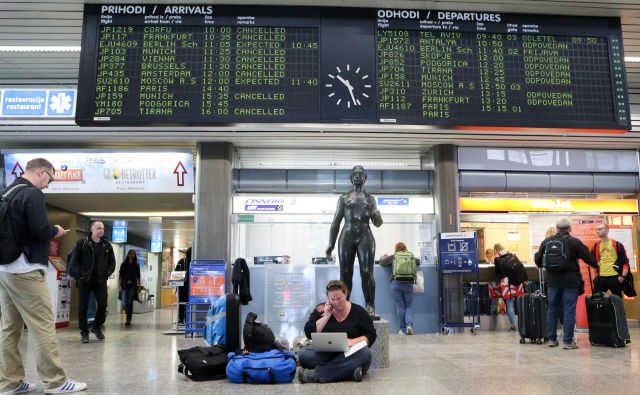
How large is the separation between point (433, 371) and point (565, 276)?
2890mm

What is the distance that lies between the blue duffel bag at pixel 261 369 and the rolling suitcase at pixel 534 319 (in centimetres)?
468

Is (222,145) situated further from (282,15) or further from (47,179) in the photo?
(47,179)

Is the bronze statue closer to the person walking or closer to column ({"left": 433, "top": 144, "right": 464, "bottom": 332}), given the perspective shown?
column ({"left": 433, "top": 144, "right": 464, "bottom": 332})

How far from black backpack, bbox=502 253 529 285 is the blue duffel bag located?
6.70 m

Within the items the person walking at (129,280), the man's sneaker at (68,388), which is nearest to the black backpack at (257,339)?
the man's sneaker at (68,388)

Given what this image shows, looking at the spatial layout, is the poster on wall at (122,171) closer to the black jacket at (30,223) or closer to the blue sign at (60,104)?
the blue sign at (60,104)

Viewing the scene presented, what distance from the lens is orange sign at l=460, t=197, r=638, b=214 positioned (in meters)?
12.0

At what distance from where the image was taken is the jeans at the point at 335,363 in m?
4.76

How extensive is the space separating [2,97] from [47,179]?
4.05m

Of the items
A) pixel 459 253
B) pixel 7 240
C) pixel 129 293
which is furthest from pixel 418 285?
pixel 7 240

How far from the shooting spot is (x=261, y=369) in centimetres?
473

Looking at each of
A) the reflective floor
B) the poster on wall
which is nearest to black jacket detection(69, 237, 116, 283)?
the reflective floor

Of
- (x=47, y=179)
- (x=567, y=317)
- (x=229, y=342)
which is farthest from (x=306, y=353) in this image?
(x=567, y=317)

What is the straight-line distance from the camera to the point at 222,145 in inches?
436
